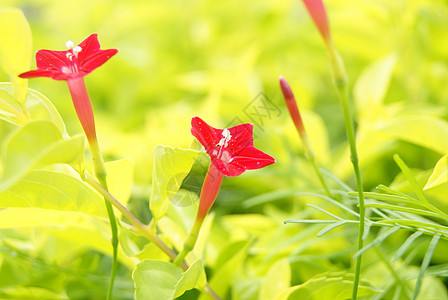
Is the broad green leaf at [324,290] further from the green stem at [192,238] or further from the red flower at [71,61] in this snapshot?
the red flower at [71,61]

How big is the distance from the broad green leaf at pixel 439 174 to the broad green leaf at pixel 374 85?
0.25m

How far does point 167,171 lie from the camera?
0.30m

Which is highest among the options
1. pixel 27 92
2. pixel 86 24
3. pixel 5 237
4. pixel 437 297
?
pixel 86 24

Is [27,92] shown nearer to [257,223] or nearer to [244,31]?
[257,223]

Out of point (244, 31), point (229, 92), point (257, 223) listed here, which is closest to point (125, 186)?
point (257, 223)

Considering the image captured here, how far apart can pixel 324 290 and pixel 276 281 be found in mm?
53

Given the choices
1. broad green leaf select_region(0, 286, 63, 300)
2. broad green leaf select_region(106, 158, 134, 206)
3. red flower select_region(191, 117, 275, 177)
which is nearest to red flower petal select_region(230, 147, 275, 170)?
red flower select_region(191, 117, 275, 177)

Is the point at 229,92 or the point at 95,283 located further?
the point at 229,92

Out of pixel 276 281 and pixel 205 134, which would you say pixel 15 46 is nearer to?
pixel 205 134

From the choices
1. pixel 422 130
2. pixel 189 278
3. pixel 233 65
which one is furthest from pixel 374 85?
pixel 189 278

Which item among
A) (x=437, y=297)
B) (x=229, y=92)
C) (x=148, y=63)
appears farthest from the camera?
(x=148, y=63)

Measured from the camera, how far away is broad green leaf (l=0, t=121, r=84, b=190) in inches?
8.7

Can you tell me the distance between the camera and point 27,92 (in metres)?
0.30

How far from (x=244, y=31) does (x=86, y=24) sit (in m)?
0.33
